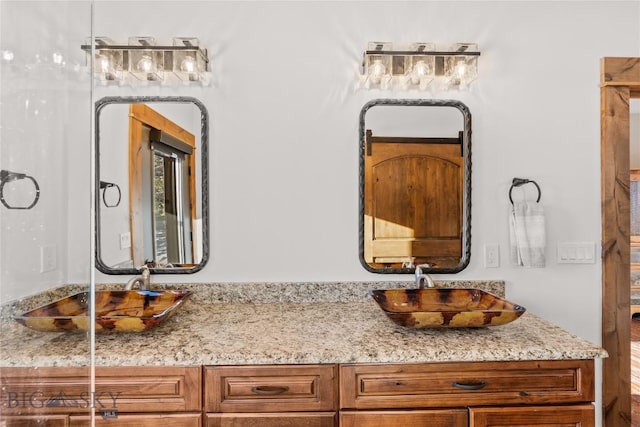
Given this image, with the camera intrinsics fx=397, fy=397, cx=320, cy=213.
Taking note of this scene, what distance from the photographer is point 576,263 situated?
2008 millimetres

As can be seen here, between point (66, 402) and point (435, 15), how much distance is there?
7.00 feet

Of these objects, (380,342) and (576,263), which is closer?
(380,342)

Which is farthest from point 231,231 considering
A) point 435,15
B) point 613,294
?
point 613,294

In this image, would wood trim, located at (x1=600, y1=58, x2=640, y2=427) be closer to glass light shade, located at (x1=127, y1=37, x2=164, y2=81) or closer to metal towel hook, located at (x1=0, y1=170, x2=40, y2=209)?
glass light shade, located at (x1=127, y1=37, x2=164, y2=81)

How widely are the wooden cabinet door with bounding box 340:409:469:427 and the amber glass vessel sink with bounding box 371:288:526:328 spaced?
0.29 meters

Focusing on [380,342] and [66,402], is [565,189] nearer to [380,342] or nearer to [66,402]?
[380,342]

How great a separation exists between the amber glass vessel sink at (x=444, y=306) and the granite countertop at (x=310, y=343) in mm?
61

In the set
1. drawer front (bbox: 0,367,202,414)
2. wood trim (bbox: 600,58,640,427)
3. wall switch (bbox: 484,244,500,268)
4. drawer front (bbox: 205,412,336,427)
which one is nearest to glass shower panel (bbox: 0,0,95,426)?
drawer front (bbox: 0,367,202,414)

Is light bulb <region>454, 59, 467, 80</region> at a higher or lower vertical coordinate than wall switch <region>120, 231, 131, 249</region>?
higher

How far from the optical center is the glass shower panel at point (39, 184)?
0.62m

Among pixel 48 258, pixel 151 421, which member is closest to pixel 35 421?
pixel 48 258

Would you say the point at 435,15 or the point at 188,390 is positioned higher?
the point at 435,15

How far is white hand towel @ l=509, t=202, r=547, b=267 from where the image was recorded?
1.90 meters

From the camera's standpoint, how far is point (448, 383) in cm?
135
